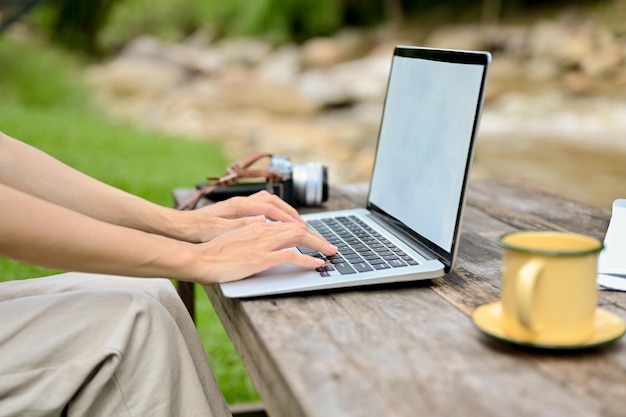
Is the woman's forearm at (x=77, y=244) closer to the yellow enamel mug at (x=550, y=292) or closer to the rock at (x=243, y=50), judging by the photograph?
the yellow enamel mug at (x=550, y=292)

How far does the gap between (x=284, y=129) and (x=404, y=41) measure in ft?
30.1

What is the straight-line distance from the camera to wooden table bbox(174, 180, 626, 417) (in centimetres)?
68

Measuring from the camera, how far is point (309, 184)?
1482 mm

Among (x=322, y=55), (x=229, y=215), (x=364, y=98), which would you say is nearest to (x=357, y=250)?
(x=229, y=215)

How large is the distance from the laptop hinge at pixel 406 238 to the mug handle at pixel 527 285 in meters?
0.29

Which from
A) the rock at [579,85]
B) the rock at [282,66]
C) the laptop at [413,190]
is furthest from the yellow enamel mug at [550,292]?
the rock at [282,66]

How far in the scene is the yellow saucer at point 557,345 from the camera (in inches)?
30.0

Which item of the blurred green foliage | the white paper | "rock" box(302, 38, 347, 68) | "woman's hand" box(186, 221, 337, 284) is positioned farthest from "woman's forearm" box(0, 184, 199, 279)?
"rock" box(302, 38, 347, 68)

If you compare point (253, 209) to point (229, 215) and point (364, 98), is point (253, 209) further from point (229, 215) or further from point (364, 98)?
point (364, 98)

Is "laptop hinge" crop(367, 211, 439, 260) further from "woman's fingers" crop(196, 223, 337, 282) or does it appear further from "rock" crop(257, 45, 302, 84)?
"rock" crop(257, 45, 302, 84)

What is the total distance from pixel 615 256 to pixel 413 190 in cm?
28

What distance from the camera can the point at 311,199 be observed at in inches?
58.9

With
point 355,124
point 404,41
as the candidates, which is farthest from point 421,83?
point 404,41

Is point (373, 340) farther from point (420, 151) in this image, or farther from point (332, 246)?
point (420, 151)
